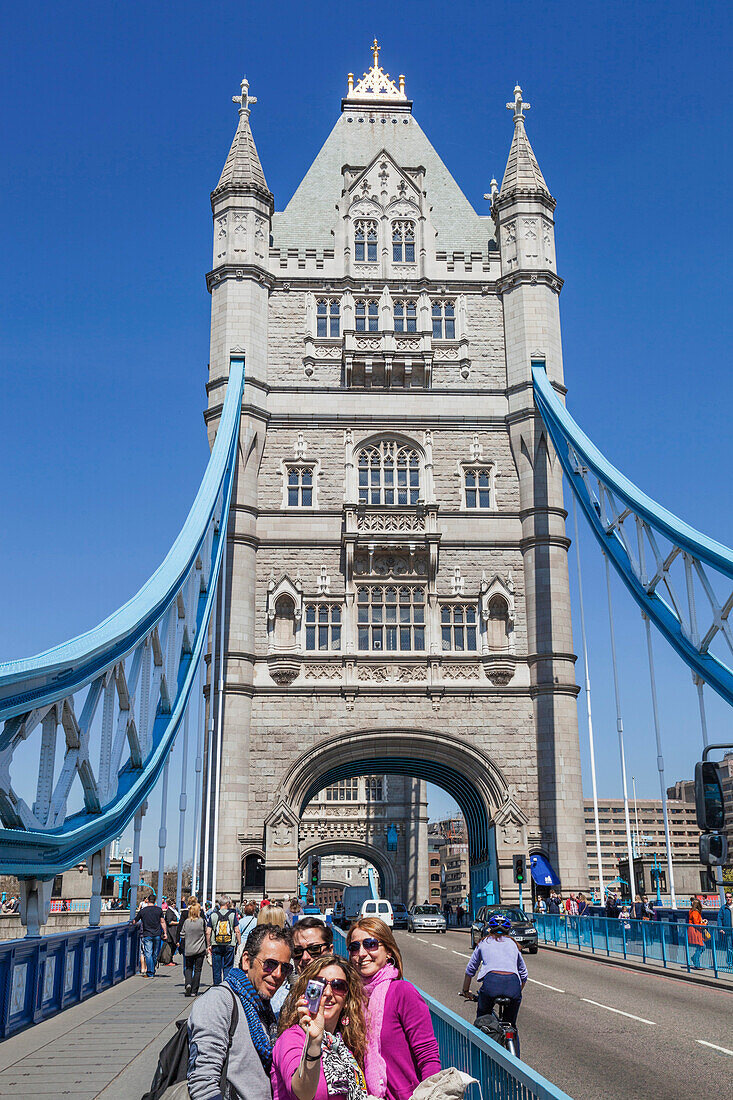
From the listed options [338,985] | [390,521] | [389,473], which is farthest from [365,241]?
[338,985]

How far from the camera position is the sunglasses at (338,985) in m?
4.07

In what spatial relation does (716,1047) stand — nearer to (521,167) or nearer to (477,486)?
(477,486)

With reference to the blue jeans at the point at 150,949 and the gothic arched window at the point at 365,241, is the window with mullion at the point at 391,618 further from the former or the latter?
the blue jeans at the point at 150,949

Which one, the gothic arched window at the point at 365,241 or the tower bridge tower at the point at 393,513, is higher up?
the gothic arched window at the point at 365,241

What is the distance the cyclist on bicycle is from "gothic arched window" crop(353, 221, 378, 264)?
1095 inches

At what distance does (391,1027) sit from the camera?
444 cm

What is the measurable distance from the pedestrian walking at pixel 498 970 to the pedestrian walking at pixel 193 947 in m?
6.85

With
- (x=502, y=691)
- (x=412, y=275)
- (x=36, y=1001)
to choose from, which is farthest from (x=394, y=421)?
(x=36, y=1001)

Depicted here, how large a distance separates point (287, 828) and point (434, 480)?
1035 cm

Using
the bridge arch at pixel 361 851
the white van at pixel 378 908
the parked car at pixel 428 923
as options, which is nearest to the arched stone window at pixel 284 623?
the white van at pixel 378 908

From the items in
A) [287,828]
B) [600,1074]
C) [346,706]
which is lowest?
[600,1074]

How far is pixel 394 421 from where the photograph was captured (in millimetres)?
31109

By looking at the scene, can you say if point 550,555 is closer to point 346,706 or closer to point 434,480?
point 434,480

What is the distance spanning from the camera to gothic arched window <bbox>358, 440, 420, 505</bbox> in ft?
100
